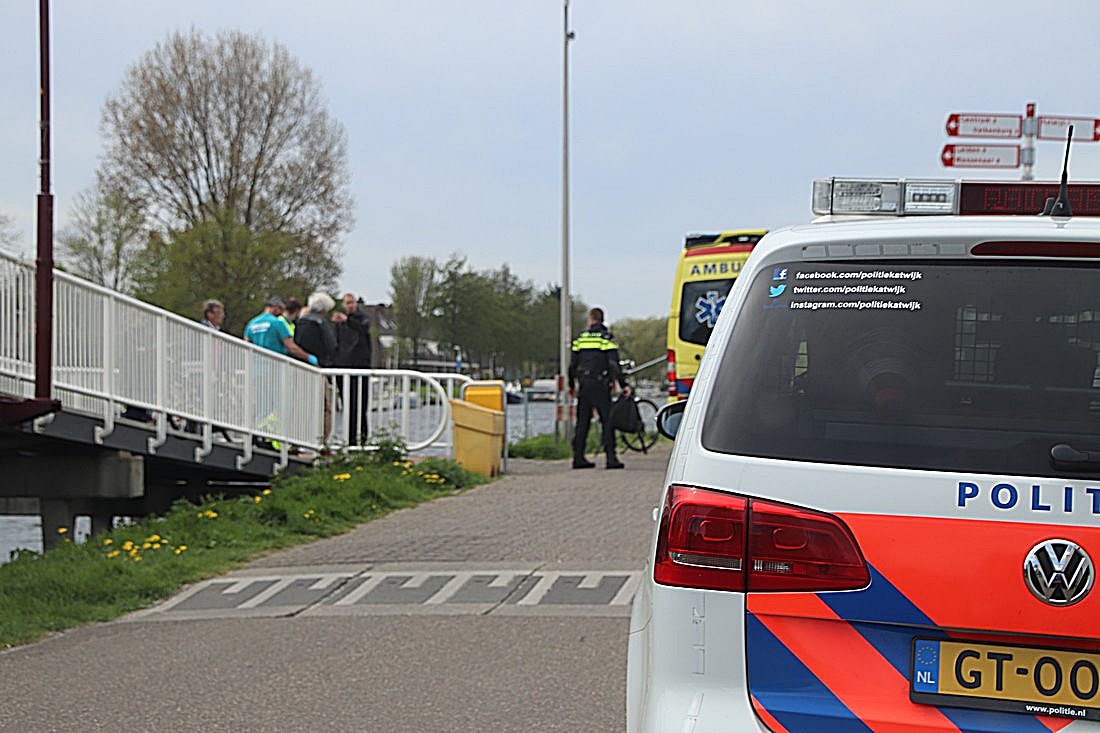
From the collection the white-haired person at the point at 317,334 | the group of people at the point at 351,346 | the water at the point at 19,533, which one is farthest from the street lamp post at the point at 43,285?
the white-haired person at the point at 317,334

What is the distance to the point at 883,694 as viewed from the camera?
2859 mm

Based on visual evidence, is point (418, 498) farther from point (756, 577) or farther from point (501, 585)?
point (756, 577)

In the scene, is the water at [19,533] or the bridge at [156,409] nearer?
the bridge at [156,409]

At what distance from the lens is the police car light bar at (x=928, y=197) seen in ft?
13.6

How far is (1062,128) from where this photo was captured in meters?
15.2

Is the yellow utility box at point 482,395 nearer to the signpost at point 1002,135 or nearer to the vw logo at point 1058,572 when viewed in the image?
the signpost at point 1002,135

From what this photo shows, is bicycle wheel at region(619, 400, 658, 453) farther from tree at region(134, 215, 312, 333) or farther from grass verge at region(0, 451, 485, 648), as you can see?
tree at region(134, 215, 312, 333)

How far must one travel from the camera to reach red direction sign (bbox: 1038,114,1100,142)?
1516cm

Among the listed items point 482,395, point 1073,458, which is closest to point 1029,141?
point 482,395

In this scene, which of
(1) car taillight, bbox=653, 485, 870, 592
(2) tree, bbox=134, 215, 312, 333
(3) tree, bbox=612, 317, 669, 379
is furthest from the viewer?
(3) tree, bbox=612, 317, 669, 379

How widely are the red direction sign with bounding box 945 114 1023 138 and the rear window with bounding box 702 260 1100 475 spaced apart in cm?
1306

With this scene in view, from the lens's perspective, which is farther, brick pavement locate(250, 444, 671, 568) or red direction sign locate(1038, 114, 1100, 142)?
red direction sign locate(1038, 114, 1100, 142)

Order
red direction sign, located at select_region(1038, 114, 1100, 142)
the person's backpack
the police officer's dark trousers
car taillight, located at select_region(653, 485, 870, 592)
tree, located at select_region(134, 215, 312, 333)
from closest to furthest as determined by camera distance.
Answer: car taillight, located at select_region(653, 485, 870, 592) → red direction sign, located at select_region(1038, 114, 1100, 142) → the police officer's dark trousers → the person's backpack → tree, located at select_region(134, 215, 312, 333)

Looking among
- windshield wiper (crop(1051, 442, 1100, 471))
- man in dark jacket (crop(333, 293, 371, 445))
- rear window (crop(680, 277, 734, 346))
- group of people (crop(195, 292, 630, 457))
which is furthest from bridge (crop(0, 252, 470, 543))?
windshield wiper (crop(1051, 442, 1100, 471))
